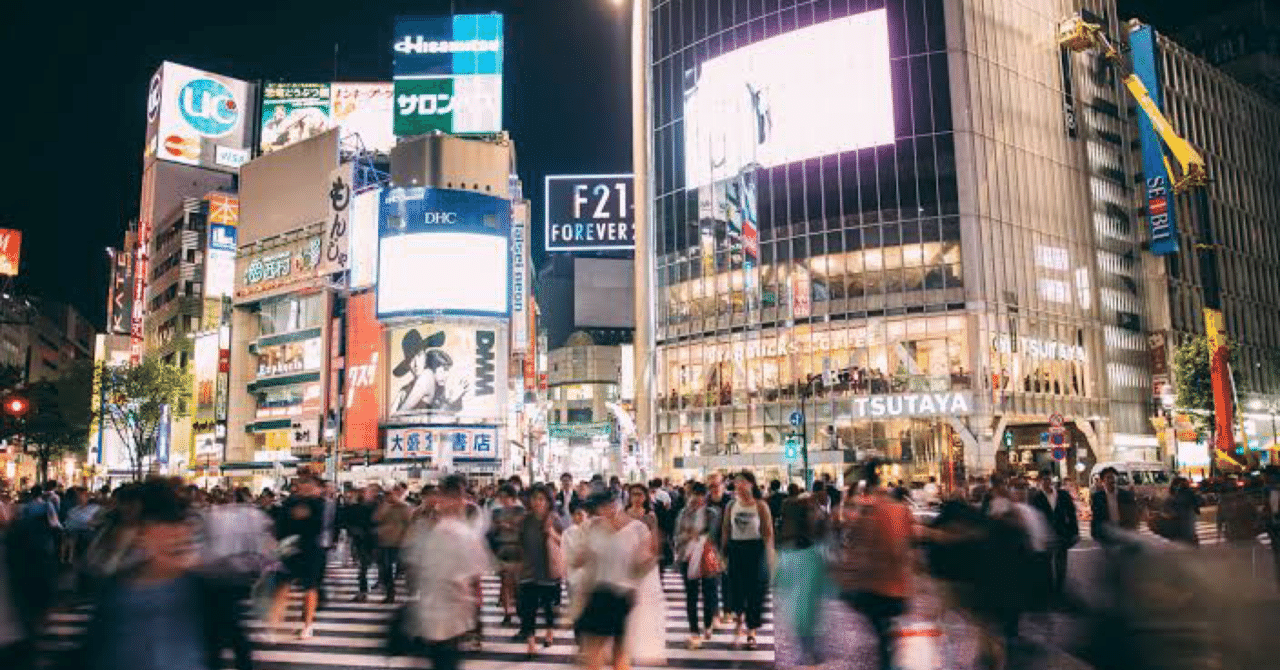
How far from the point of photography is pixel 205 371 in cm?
6938

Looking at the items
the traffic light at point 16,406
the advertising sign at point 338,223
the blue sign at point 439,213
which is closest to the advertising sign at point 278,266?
the advertising sign at point 338,223

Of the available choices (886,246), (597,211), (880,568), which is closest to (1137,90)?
(886,246)

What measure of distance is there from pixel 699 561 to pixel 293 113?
80.0 m

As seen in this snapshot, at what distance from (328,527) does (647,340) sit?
50528mm

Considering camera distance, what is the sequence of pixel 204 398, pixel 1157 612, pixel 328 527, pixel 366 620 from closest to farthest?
pixel 1157 612, pixel 328 527, pixel 366 620, pixel 204 398

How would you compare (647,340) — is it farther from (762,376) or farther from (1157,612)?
(1157,612)

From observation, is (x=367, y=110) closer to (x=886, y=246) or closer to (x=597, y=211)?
(x=597, y=211)

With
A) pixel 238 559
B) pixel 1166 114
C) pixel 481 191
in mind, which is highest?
pixel 1166 114

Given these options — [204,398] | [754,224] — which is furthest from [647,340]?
[204,398]

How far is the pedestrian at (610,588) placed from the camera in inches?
299

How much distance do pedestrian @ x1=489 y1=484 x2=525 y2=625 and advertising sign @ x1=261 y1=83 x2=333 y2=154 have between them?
2939 inches

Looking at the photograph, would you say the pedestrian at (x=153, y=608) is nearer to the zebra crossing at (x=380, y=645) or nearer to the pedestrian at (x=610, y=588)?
the zebra crossing at (x=380, y=645)

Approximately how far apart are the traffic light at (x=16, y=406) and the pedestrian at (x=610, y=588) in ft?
42.5

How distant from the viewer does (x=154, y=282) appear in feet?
286
